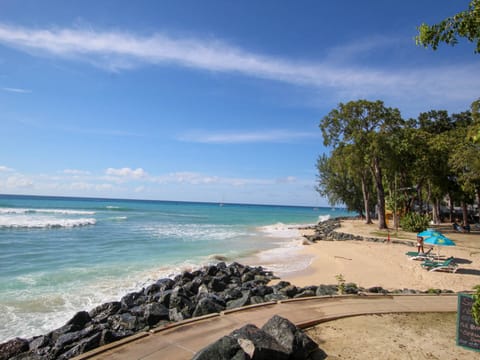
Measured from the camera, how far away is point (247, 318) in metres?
6.59

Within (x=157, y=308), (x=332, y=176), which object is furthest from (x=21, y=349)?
(x=332, y=176)

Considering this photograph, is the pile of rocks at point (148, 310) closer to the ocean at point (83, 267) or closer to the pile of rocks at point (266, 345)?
the ocean at point (83, 267)

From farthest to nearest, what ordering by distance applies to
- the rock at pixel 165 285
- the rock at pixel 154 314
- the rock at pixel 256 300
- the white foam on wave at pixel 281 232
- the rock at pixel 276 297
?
the white foam on wave at pixel 281 232
the rock at pixel 165 285
the rock at pixel 276 297
the rock at pixel 256 300
the rock at pixel 154 314

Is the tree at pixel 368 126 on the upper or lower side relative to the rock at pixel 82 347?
upper

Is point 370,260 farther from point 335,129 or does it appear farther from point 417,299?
point 335,129

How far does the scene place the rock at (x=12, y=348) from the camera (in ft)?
20.1

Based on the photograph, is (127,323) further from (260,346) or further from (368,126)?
(368,126)

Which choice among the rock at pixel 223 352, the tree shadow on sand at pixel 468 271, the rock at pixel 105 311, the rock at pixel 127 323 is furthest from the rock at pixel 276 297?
the tree shadow on sand at pixel 468 271

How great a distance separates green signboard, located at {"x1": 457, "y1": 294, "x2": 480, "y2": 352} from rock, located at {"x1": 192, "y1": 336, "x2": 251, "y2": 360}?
13.6ft

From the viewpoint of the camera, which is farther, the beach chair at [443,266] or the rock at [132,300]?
the beach chair at [443,266]

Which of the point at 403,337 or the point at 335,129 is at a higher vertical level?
the point at 335,129

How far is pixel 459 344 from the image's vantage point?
5.48 metres

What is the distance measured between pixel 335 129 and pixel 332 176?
19608 mm

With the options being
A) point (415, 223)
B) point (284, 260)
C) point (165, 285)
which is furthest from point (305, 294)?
point (415, 223)
